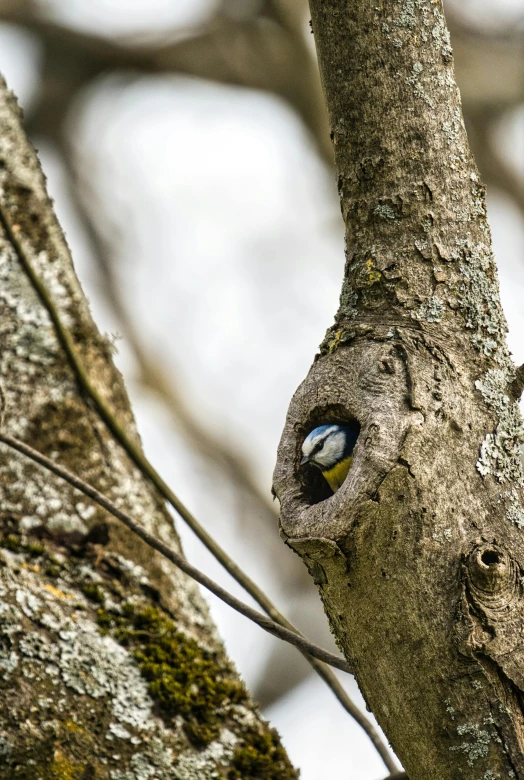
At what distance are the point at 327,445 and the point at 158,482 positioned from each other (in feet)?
1.74

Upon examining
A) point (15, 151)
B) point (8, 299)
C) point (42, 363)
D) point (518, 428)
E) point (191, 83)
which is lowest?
point (518, 428)

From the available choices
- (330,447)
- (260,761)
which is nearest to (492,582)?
(330,447)

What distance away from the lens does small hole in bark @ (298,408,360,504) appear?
4.15 ft

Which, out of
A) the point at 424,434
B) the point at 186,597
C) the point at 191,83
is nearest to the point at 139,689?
the point at 186,597

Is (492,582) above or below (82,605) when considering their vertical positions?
below

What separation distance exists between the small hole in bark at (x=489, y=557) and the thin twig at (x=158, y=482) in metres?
0.76

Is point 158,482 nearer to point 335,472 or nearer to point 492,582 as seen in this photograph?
point 335,472

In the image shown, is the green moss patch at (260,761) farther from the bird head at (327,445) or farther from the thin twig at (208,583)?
the bird head at (327,445)

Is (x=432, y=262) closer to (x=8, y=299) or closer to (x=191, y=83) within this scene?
(x=8, y=299)

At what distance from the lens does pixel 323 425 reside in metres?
1.32

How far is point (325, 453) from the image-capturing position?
5.04 feet

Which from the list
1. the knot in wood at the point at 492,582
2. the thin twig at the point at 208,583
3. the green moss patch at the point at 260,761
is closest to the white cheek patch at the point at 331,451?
the thin twig at the point at 208,583

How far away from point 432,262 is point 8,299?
3.91 ft

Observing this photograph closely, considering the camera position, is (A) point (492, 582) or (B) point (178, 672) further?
(B) point (178, 672)
